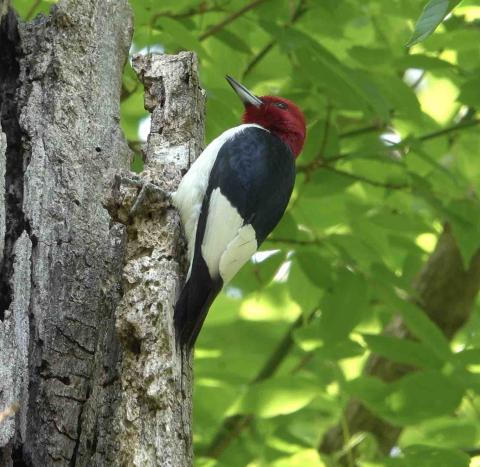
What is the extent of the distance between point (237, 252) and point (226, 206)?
0.73 ft

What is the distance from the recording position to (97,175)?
3.28m

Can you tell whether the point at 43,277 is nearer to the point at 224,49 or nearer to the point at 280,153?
the point at 280,153

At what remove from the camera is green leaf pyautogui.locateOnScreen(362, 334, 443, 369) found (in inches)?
155

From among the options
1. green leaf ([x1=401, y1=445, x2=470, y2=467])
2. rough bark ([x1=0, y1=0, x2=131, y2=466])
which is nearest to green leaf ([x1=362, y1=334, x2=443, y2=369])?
green leaf ([x1=401, y1=445, x2=470, y2=467])

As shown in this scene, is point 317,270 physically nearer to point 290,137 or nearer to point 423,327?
point 423,327

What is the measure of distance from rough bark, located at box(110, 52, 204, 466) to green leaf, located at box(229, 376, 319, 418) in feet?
3.55

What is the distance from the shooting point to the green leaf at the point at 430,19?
2580mm

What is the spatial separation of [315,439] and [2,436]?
2.41m

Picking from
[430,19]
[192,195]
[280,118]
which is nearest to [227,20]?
[280,118]

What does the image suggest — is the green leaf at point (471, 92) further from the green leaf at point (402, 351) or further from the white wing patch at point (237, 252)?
the white wing patch at point (237, 252)

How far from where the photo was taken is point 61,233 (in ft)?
10.2

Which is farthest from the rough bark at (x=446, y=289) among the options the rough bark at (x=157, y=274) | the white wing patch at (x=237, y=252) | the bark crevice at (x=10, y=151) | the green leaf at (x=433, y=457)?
the bark crevice at (x=10, y=151)

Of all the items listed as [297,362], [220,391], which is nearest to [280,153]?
[220,391]

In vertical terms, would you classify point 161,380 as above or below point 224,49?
below
